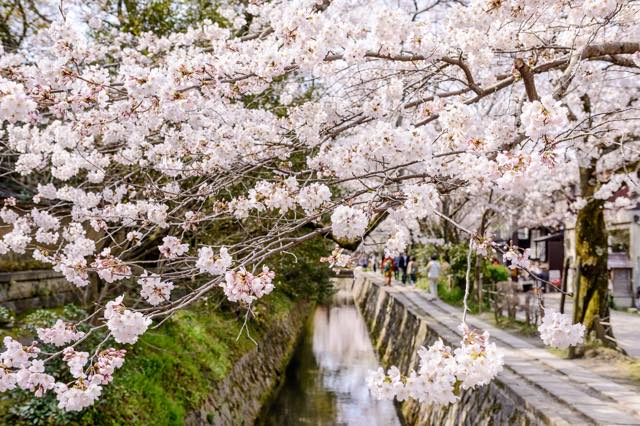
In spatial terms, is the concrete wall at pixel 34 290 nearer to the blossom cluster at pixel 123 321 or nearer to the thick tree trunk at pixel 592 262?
the blossom cluster at pixel 123 321

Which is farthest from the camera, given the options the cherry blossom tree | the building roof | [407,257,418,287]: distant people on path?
the building roof

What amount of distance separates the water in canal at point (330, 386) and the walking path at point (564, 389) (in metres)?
3.37

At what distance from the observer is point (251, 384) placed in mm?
12562

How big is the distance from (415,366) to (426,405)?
1.72 meters

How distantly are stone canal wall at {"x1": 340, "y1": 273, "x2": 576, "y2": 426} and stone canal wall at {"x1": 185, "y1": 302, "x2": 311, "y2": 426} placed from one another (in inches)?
120

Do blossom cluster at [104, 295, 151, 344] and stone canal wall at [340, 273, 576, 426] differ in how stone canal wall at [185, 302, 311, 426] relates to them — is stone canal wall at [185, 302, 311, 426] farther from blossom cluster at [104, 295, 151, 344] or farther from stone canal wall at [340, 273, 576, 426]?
blossom cluster at [104, 295, 151, 344]

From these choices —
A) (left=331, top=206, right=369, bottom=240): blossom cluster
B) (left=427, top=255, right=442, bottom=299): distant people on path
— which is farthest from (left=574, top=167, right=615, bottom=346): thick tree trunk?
(left=427, top=255, right=442, bottom=299): distant people on path

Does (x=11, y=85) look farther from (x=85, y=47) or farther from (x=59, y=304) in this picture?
(x=59, y=304)

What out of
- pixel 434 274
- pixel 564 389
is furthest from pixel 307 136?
pixel 434 274

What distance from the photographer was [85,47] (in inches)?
205

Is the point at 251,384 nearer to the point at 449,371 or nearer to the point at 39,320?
the point at 39,320

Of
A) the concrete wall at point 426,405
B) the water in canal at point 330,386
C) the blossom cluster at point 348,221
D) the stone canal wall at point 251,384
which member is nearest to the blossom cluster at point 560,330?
the blossom cluster at point 348,221

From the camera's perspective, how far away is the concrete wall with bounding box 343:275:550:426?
7.18 metres

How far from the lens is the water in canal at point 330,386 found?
1294 centimetres
